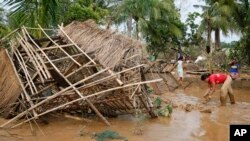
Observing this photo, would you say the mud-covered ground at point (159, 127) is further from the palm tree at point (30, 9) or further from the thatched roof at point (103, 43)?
the palm tree at point (30, 9)

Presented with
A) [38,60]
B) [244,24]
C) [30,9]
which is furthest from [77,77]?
[244,24]

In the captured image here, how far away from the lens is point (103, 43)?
31.0 ft

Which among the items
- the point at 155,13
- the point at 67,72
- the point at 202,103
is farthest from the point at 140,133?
the point at 155,13

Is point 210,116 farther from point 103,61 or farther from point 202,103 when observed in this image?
point 103,61

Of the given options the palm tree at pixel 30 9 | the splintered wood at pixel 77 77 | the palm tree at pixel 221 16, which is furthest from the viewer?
the palm tree at pixel 221 16

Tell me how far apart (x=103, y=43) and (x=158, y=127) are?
7.96 ft

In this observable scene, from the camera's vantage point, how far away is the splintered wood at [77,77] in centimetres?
874

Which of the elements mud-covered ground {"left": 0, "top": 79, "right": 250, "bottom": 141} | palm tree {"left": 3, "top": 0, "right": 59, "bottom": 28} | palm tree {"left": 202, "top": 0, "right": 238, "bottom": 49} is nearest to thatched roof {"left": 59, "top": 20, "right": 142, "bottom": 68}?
palm tree {"left": 3, "top": 0, "right": 59, "bottom": 28}

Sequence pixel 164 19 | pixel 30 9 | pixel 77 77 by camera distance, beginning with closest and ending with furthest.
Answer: pixel 30 9 < pixel 77 77 < pixel 164 19

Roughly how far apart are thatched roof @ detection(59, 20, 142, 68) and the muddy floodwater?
5.07ft

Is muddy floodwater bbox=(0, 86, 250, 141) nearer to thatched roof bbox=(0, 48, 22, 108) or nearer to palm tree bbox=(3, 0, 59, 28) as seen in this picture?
thatched roof bbox=(0, 48, 22, 108)

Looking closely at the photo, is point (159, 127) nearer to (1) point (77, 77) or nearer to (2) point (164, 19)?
(1) point (77, 77)

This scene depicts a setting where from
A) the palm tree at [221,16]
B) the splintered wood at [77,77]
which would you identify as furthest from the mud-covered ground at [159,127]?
the palm tree at [221,16]

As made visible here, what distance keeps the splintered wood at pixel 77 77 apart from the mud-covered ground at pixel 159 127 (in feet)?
0.98
